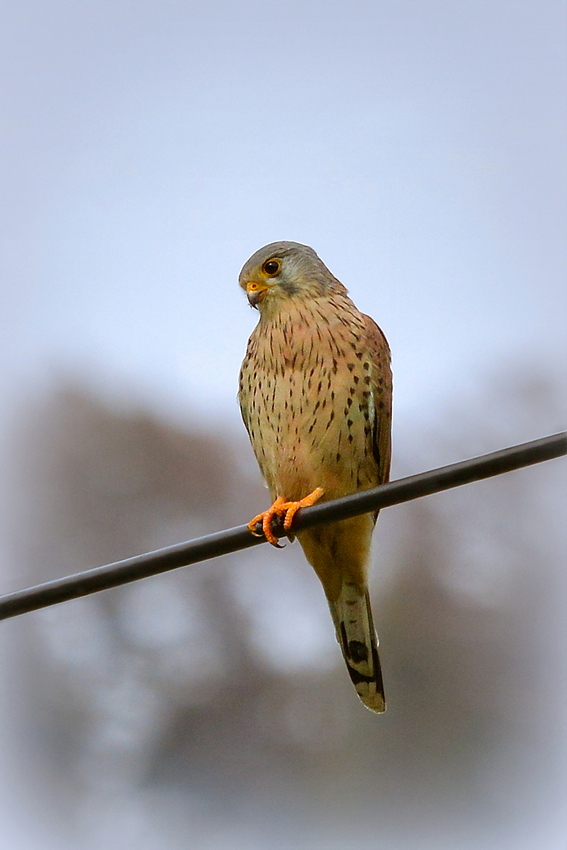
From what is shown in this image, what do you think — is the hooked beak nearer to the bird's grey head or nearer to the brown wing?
the bird's grey head

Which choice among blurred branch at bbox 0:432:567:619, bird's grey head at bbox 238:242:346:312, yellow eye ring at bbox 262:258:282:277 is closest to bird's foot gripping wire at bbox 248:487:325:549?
blurred branch at bbox 0:432:567:619

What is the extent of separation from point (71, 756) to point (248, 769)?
1122 mm

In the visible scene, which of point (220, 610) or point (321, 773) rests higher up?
point (220, 610)

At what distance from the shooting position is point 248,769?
5.67 meters

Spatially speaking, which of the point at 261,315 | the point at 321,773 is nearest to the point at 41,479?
the point at 321,773

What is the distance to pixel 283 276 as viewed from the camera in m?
2.81

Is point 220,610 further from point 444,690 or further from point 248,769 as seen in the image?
point 444,690

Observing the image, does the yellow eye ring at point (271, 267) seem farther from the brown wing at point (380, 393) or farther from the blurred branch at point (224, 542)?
the blurred branch at point (224, 542)

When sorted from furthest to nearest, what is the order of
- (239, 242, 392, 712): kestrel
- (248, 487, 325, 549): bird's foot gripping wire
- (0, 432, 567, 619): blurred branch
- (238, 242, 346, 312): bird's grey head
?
(238, 242, 346, 312): bird's grey head, (239, 242, 392, 712): kestrel, (248, 487, 325, 549): bird's foot gripping wire, (0, 432, 567, 619): blurred branch

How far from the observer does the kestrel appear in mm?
2549

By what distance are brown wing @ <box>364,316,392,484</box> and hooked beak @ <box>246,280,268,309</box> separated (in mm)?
329

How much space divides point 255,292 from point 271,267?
0.33ft

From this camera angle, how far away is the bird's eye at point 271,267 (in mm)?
2827

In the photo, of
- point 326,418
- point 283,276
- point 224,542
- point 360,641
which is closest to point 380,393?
point 326,418
